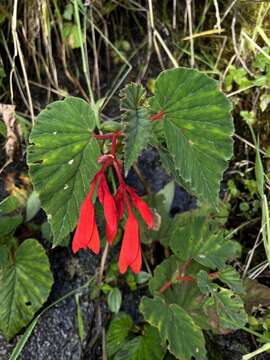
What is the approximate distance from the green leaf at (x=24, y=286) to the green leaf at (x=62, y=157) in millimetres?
286

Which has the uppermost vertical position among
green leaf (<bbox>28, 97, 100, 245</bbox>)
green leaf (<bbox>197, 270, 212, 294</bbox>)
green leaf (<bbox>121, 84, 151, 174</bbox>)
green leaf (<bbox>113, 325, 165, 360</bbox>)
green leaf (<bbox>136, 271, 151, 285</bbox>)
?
green leaf (<bbox>121, 84, 151, 174</bbox>)

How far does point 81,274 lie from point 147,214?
408 mm

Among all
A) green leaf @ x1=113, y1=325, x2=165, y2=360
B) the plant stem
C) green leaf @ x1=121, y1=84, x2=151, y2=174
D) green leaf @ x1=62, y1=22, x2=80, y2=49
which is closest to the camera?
green leaf @ x1=121, y1=84, x2=151, y2=174

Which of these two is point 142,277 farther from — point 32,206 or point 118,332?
point 32,206

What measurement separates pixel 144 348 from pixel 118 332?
0.25ft

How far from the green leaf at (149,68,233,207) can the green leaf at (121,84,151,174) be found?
6 centimetres

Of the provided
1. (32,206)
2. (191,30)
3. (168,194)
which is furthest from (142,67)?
(32,206)

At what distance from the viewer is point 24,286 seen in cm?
127

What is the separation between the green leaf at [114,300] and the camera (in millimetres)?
1330

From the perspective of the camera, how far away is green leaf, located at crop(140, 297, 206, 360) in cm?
115

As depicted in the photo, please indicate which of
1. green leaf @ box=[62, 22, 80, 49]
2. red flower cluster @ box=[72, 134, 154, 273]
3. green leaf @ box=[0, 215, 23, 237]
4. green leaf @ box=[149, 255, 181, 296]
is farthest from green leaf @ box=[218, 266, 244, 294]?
green leaf @ box=[62, 22, 80, 49]

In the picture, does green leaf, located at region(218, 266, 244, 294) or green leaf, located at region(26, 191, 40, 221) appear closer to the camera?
green leaf, located at region(218, 266, 244, 294)

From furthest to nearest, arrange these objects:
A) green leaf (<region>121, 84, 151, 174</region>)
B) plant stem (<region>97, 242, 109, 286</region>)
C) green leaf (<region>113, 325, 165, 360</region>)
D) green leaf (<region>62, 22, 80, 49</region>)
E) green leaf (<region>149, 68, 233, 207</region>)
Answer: green leaf (<region>62, 22, 80, 49</region>) → plant stem (<region>97, 242, 109, 286</region>) → green leaf (<region>113, 325, 165, 360</region>) → green leaf (<region>149, 68, 233, 207</region>) → green leaf (<region>121, 84, 151, 174</region>)

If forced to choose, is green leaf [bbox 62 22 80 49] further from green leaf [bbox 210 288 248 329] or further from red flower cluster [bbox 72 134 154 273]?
green leaf [bbox 210 288 248 329]
